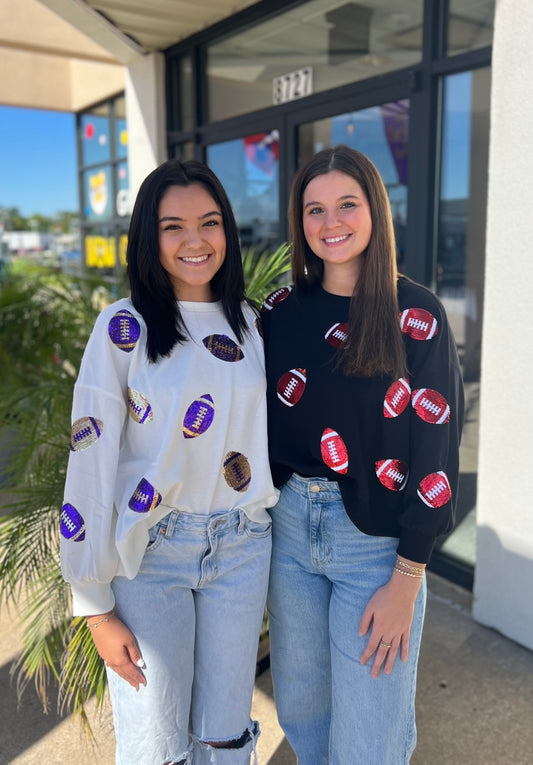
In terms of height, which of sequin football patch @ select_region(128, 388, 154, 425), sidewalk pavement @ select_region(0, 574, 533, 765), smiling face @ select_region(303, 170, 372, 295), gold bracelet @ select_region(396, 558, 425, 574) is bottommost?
sidewalk pavement @ select_region(0, 574, 533, 765)

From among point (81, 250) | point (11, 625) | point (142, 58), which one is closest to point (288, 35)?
point (142, 58)

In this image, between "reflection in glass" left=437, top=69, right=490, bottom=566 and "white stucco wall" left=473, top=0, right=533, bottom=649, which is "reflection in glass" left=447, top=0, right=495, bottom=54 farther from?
"white stucco wall" left=473, top=0, right=533, bottom=649

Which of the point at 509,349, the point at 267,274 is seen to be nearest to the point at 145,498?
the point at 267,274

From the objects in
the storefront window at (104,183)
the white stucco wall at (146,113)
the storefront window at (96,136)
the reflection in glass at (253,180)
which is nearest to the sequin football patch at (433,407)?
the reflection in glass at (253,180)

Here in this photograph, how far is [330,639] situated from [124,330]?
2.94 ft

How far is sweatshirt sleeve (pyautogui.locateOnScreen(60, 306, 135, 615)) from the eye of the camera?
138 centimetres

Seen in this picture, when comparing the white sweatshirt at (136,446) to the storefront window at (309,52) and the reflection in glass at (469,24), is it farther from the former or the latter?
the storefront window at (309,52)

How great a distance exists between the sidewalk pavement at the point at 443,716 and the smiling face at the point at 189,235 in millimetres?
1653

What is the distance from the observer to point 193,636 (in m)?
1.50

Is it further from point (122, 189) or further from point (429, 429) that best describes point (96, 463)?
point (122, 189)

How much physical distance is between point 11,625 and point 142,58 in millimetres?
4483

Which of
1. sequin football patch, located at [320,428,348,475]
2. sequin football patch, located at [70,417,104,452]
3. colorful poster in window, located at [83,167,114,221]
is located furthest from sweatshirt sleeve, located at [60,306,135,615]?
colorful poster in window, located at [83,167,114,221]

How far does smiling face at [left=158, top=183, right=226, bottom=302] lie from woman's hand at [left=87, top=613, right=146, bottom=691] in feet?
2.68

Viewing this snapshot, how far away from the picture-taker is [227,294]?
63.4 inches
